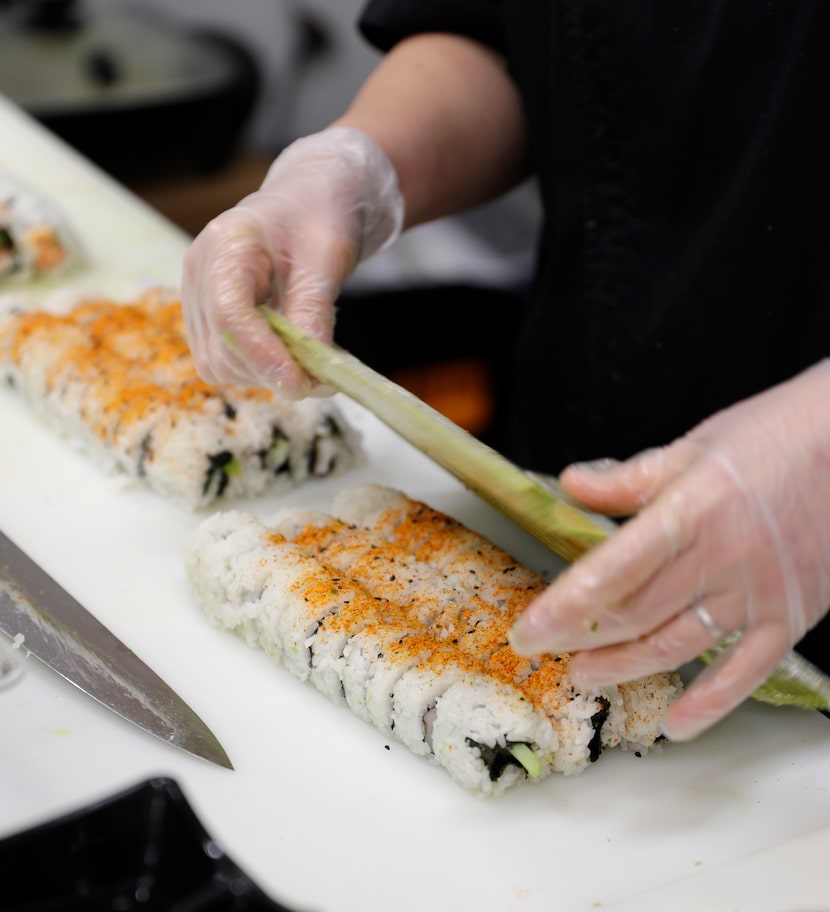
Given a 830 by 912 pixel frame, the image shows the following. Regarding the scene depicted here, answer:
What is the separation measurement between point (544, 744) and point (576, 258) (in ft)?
3.12

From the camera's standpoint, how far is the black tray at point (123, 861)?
1.05 metres

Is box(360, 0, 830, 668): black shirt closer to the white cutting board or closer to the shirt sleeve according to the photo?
the shirt sleeve

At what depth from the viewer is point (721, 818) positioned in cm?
127

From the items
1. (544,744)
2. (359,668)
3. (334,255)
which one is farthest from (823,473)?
(334,255)

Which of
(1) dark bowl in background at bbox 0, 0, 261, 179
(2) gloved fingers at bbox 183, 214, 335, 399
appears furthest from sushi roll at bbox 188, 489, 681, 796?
(1) dark bowl in background at bbox 0, 0, 261, 179

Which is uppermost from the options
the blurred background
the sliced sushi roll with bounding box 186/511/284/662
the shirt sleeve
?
the shirt sleeve

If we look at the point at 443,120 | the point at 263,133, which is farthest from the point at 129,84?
the point at 443,120

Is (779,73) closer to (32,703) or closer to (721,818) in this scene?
(721,818)

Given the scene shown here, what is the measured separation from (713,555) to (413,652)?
1.37ft

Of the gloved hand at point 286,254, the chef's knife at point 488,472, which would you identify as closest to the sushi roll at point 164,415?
the gloved hand at point 286,254

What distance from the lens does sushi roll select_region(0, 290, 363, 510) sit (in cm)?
169

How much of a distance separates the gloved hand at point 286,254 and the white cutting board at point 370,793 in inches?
13.9

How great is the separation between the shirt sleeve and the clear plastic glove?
3.74ft

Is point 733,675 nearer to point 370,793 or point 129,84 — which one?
point 370,793
